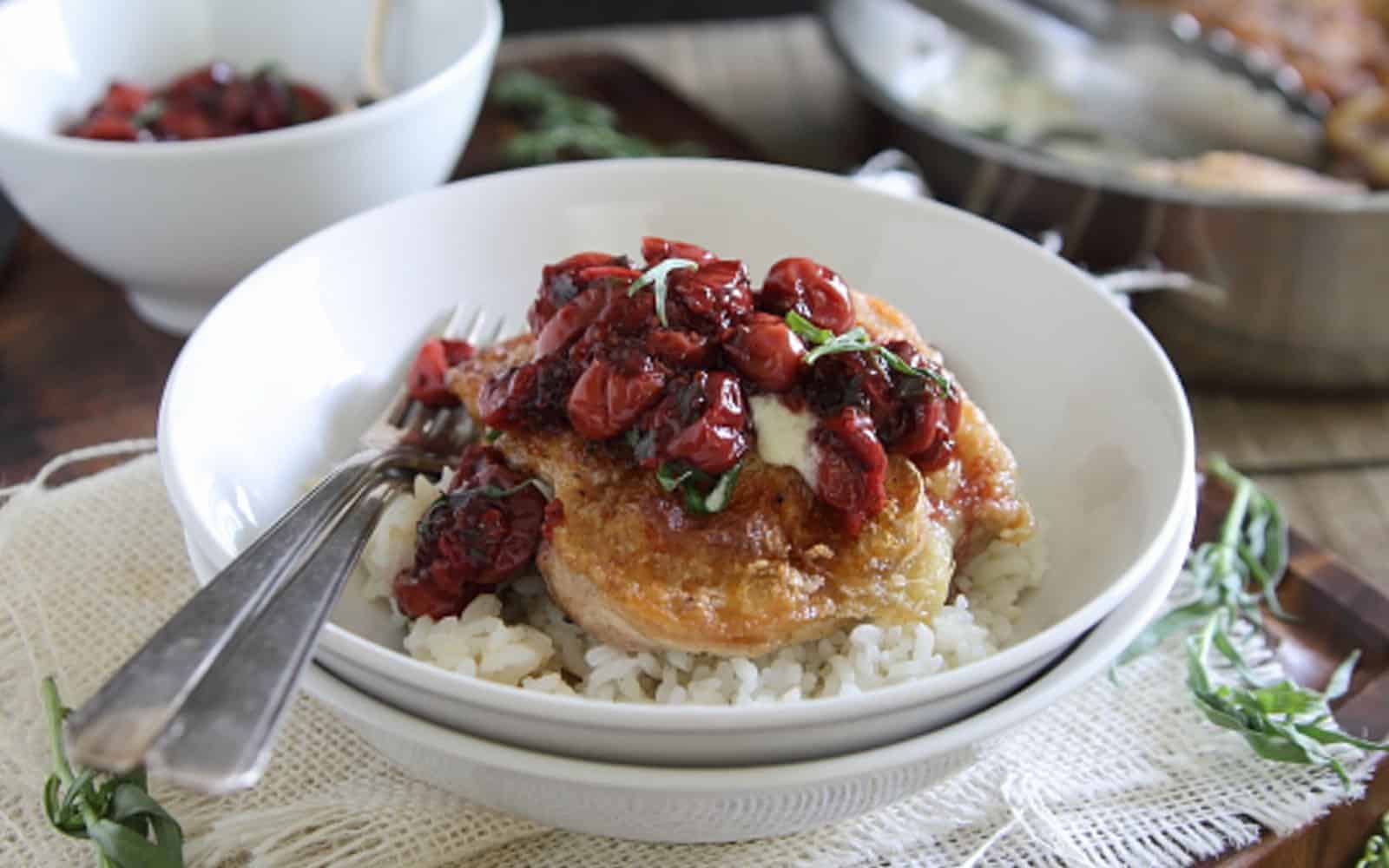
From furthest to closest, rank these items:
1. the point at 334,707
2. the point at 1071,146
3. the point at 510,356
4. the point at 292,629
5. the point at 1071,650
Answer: the point at 1071,146, the point at 510,356, the point at 1071,650, the point at 334,707, the point at 292,629

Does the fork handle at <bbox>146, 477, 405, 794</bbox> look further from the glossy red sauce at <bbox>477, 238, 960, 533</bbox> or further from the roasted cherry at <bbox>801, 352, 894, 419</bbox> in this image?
the roasted cherry at <bbox>801, 352, 894, 419</bbox>

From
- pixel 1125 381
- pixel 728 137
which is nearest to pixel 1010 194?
pixel 728 137

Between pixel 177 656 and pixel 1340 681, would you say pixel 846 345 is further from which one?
pixel 1340 681

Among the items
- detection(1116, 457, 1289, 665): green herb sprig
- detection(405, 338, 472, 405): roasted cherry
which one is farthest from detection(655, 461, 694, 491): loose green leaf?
detection(1116, 457, 1289, 665): green herb sprig

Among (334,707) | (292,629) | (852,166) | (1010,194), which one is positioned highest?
(292,629)

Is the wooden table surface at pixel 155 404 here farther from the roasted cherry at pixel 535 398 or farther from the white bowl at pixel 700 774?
the white bowl at pixel 700 774

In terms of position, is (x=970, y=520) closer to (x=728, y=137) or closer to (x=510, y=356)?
(x=510, y=356)

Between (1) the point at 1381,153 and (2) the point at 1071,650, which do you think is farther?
(1) the point at 1381,153
